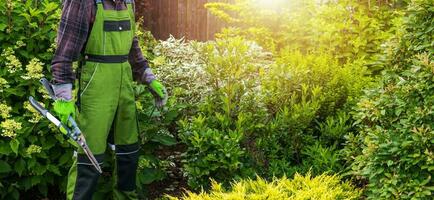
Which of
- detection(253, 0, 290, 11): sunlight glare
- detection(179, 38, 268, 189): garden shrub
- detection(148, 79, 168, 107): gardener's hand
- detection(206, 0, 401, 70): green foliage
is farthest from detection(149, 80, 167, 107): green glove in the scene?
detection(253, 0, 290, 11): sunlight glare

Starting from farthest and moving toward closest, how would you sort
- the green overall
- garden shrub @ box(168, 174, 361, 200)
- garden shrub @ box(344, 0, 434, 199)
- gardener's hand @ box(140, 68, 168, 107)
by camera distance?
gardener's hand @ box(140, 68, 168, 107) < garden shrub @ box(168, 174, 361, 200) < the green overall < garden shrub @ box(344, 0, 434, 199)

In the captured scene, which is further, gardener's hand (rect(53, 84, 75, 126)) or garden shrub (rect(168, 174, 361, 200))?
garden shrub (rect(168, 174, 361, 200))

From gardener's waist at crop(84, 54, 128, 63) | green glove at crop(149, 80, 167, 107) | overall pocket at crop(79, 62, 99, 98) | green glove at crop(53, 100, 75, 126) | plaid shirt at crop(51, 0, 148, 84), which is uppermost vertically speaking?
plaid shirt at crop(51, 0, 148, 84)

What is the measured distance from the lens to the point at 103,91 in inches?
137

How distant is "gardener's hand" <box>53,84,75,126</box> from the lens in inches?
129

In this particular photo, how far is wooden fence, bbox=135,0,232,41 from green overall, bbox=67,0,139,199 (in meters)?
6.14

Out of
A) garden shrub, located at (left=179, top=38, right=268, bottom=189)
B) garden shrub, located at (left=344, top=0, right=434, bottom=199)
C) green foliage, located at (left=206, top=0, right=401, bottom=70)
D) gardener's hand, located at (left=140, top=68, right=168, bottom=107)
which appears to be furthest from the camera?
green foliage, located at (left=206, top=0, right=401, bottom=70)

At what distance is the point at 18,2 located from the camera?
4.16m

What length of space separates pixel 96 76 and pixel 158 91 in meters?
0.59

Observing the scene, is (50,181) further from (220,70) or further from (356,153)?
(356,153)

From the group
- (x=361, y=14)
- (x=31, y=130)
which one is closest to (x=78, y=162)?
(x=31, y=130)

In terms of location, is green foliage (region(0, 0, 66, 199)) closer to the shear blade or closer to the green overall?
the green overall

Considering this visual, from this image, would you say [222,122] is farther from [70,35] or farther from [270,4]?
[270,4]

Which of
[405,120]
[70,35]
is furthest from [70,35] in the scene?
[405,120]
